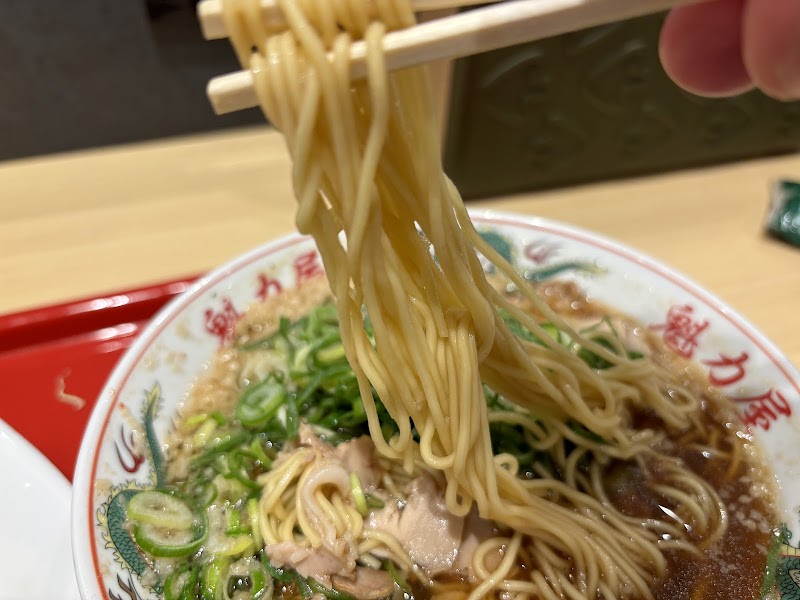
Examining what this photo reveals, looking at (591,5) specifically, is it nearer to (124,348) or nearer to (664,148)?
(124,348)

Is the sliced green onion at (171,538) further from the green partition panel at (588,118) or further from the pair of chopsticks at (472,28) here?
the green partition panel at (588,118)

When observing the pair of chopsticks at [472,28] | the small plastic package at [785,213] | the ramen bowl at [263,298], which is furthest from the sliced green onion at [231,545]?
the small plastic package at [785,213]

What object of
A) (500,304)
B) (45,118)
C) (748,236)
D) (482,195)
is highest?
(45,118)

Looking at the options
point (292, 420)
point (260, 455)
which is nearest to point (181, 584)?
point (260, 455)

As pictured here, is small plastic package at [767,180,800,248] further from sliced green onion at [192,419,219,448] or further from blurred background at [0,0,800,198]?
sliced green onion at [192,419,219,448]

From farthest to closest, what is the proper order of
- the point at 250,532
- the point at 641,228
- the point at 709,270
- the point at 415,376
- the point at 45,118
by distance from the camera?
the point at 45,118, the point at 641,228, the point at 709,270, the point at 250,532, the point at 415,376

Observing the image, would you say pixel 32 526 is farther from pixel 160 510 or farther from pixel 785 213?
pixel 785 213

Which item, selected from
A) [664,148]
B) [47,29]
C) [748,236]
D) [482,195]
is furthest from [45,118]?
[748,236]
